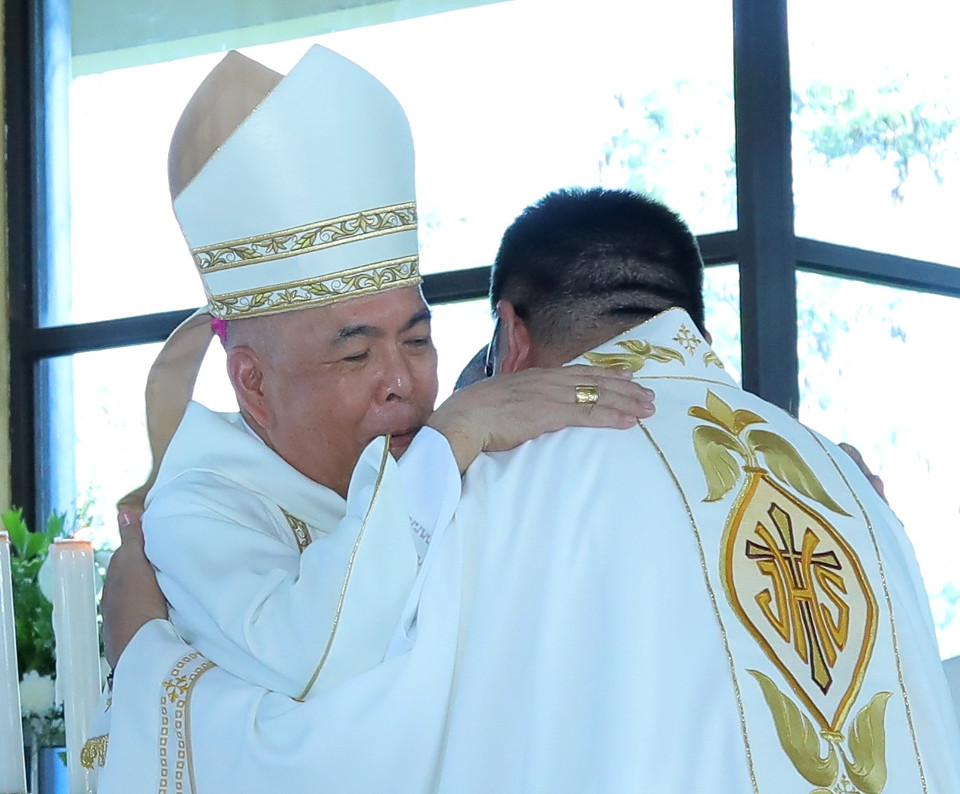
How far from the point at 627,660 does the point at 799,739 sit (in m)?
0.25

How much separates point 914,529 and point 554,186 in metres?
1.65

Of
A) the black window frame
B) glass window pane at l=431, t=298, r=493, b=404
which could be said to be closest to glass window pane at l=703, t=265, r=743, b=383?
the black window frame

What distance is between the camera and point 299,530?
8.08ft

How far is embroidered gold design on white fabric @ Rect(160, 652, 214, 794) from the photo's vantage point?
2186 millimetres

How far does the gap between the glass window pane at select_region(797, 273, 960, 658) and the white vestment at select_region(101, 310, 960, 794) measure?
2.98 metres

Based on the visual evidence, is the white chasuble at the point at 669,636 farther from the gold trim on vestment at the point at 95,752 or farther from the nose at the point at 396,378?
the gold trim on vestment at the point at 95,752

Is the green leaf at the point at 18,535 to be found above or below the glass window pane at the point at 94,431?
below

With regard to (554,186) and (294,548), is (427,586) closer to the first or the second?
(294,548)

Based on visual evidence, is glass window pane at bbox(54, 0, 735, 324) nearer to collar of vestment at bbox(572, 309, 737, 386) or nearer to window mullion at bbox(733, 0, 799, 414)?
window mullion at bbox(733, 0, 799, 414)

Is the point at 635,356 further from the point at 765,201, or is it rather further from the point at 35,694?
the point at 765,201

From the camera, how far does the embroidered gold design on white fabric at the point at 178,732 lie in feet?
7.17

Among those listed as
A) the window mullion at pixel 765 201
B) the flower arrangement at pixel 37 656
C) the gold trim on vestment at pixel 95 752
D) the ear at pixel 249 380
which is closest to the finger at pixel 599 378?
the ear at pixel 249 380

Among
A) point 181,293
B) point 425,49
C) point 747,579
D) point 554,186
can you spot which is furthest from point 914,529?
point 747,579

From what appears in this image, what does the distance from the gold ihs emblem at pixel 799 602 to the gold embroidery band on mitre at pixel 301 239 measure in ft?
2.03
